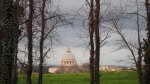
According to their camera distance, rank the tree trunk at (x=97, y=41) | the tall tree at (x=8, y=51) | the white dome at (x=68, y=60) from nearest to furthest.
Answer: the tall tree at (x=8, y=51), the tree trunk at (x=97, y=41), the white dome at (x=68, y=60)

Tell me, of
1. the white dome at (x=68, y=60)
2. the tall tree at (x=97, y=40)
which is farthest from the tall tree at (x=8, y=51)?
the white dome at (x=68, y=60)

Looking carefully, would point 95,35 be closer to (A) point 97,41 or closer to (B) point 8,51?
(A) point 97,41

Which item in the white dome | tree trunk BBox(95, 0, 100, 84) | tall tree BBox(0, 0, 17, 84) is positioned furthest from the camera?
the white dome

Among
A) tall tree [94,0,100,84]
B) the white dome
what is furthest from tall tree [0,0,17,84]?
the white dome

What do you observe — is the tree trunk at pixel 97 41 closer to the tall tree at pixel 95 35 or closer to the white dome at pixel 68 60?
the tall tree at pixel 95 35

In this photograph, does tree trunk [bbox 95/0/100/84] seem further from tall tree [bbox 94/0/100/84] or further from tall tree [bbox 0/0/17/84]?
tall tree [bbox 0/0/17/84]

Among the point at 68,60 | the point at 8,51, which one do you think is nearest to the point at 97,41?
the point at 8,51

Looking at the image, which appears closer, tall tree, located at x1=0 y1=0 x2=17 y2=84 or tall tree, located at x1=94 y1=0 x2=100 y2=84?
tall tree, located at x1=0 y1=0 x2=17 y2=84

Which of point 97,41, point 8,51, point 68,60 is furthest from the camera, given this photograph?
point 68,60

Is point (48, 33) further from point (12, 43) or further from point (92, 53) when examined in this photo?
point (12, 43)

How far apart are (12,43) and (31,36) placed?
599 cm

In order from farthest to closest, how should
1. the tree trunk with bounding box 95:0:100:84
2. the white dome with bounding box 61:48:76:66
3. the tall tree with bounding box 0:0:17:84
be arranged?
the white dome with bounding box 61:48:76:66 → the tree trunk with bounding box 95:0:100:84 → the tall tree with bounding box 0:0:17:84

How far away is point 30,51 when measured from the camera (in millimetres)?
23641

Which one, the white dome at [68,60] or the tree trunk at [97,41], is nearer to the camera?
the tree trunk at [97,41]
